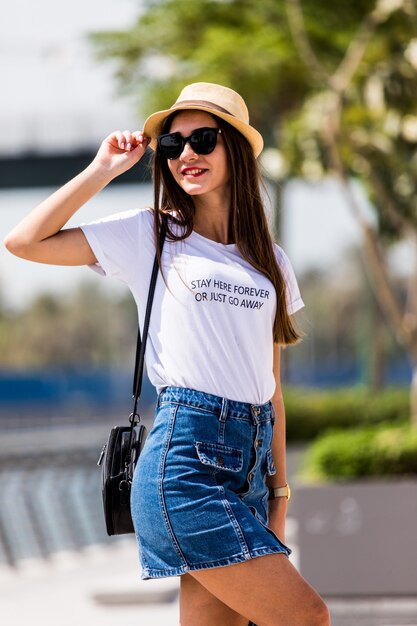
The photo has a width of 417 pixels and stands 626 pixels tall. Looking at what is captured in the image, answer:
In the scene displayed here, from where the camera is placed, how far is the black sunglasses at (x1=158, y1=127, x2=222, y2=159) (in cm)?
292

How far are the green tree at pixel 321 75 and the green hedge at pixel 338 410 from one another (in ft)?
15.5

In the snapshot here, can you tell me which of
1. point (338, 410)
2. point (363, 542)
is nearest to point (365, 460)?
point (363, 542)

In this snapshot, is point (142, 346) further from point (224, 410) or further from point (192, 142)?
point (192, 142)

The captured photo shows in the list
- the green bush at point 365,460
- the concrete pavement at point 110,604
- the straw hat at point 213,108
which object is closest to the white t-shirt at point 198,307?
the straw hat at point 213,108

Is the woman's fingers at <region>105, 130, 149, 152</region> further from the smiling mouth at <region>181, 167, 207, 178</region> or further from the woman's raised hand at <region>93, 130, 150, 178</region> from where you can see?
the smiling mouth at <region>181, 167, 207, 178</region>

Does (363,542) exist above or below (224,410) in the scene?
below

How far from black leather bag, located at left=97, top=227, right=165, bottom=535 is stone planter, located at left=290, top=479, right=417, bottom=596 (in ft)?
13.6

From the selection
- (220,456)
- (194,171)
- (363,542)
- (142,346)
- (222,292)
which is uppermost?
(194,171)

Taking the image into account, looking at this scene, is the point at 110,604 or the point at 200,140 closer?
the point at 200,140

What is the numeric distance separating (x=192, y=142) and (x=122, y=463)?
76 cm

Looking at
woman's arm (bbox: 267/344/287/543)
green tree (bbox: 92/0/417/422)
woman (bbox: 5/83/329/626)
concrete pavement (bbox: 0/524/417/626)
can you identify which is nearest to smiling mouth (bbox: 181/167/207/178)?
woman (bbox: 5/83/329/626)

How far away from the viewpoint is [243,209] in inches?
118

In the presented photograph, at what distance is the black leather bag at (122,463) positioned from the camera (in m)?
2.87

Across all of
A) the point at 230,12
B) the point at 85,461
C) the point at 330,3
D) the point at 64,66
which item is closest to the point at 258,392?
the point at 85,461
